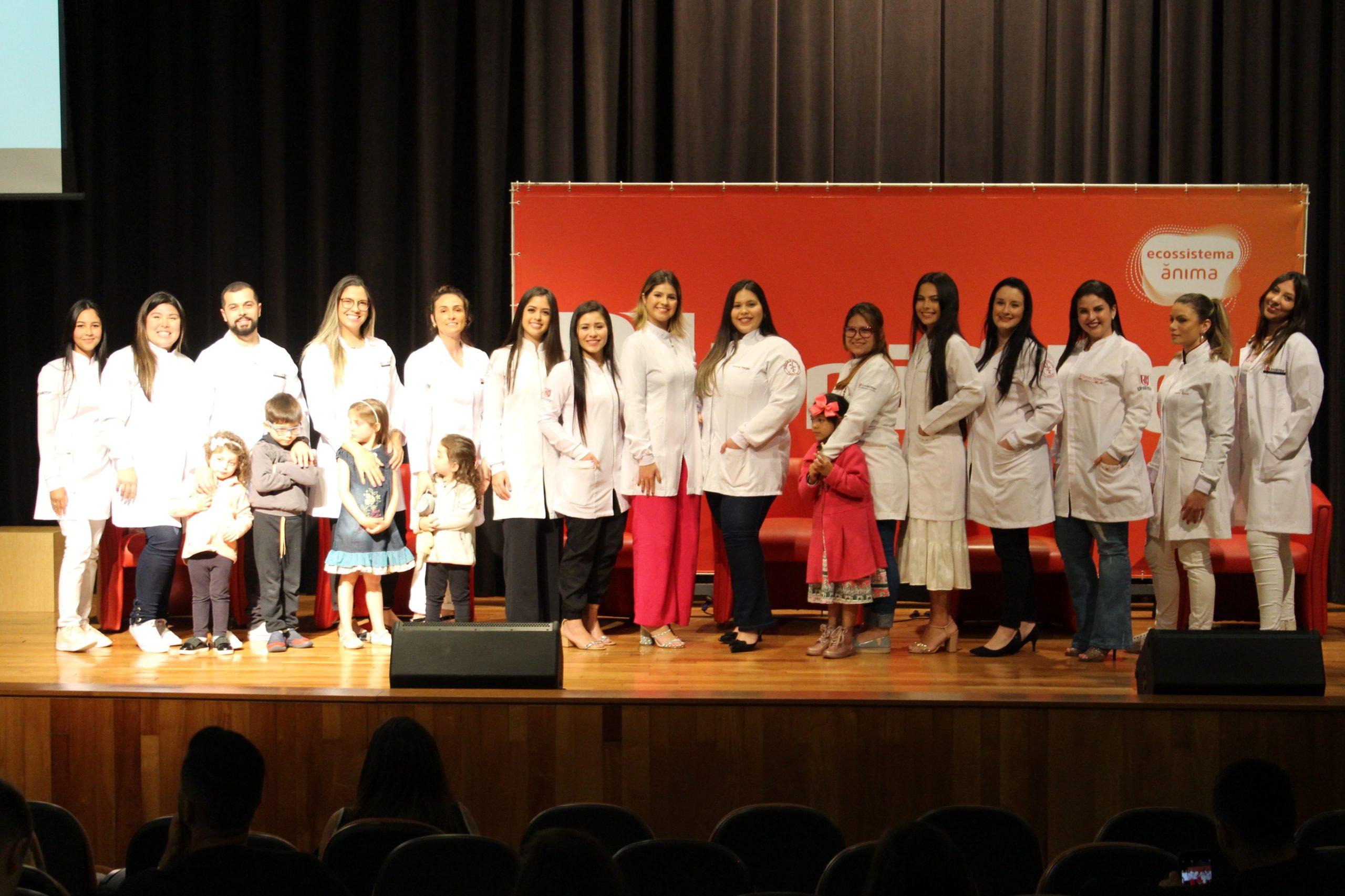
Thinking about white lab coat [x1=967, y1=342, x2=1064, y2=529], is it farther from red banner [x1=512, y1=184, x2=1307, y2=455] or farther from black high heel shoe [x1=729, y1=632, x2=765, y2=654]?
red banner [x1=512, y1=184, x2=1307, y2=455]

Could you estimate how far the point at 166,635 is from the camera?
499 centimetres

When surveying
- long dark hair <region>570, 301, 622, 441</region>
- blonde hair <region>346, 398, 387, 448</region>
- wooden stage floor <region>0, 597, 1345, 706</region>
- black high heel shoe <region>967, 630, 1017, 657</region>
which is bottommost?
wooden stage floor <region>0, 597, 1345, 706</region>

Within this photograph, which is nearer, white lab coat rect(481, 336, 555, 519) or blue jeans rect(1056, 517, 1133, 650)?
blue jeans rect(1056, 517, 1133, 650)

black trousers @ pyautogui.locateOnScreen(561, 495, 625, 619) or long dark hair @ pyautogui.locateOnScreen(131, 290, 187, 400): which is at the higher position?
long dark hair @ pyautogui.locateOnScreen(131, 290, 187, 400)

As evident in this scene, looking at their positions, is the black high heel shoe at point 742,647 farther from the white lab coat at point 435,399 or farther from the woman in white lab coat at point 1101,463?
the white lab coat at point 435,399

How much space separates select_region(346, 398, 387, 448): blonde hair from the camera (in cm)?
485

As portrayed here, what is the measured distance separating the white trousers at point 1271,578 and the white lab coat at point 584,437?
251 centimetres

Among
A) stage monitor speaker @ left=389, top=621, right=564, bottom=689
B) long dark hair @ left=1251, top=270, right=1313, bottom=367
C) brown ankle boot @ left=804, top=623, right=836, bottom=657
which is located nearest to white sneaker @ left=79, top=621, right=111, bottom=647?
stage monitor speaker @ left=389, top=621, right=564, bottom=689

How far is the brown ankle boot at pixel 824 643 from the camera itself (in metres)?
4.69

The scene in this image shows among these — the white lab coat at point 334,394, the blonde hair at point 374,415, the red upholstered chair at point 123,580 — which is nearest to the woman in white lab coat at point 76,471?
the red upholstered chair at point 123,580

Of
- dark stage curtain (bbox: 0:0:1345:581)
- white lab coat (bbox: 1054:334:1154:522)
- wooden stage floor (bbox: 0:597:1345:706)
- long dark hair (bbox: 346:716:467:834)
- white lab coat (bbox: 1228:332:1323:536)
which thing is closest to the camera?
long dark hair (bbox: 346:716:467:834)

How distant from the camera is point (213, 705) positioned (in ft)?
10.5

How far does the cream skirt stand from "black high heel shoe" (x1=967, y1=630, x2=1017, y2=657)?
0.26 metres

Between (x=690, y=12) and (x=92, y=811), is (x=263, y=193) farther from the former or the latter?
(x=92, y=811)
